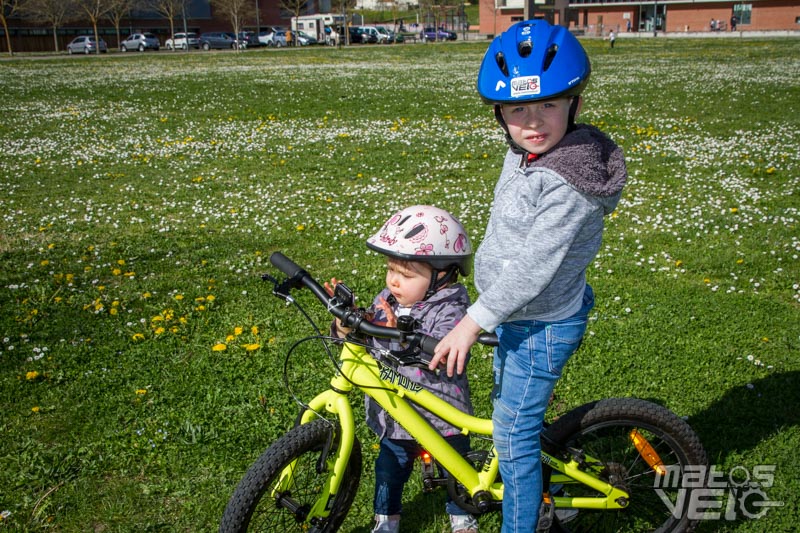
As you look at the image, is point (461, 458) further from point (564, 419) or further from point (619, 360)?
point (619, 360)

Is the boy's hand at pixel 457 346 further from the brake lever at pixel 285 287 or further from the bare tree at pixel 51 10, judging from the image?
the bare tree at pixel 51 10

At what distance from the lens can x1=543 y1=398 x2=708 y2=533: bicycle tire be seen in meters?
3.15

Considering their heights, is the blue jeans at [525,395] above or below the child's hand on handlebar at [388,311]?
below

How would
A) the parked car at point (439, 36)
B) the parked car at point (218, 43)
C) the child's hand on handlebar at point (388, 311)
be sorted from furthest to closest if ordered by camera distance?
the parked car at point (439, 36)
the parked car at point (218, 43)
the child's hand on handlebar at point (388, 311)

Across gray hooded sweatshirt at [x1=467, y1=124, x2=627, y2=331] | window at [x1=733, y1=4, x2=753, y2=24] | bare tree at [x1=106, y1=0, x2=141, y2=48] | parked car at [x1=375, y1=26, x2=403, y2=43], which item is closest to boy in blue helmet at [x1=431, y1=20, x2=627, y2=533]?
gray hooded sweatshirt at [x1=467, y1=124, x2=627, y2=331]

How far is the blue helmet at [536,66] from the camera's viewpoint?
2.51 metres

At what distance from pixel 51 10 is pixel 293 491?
69700 mm

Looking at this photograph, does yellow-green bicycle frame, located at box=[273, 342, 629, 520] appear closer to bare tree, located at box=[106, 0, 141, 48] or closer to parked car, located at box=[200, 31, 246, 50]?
parked car, located at box=[200, 31, 246, 50]

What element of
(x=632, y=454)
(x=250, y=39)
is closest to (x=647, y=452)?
(x=632, y=454)

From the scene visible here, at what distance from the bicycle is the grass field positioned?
0.55m

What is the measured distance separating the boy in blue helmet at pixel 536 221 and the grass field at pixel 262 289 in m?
1.40

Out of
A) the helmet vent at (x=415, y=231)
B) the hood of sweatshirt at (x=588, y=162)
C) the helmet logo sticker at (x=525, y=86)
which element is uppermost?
the helmet logo sticker at (x=525, y=86)

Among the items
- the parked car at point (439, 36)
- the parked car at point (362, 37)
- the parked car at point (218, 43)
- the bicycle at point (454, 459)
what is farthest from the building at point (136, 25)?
the bicycle at point (454, 459)

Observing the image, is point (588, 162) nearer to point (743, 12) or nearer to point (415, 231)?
point (415, 231)
